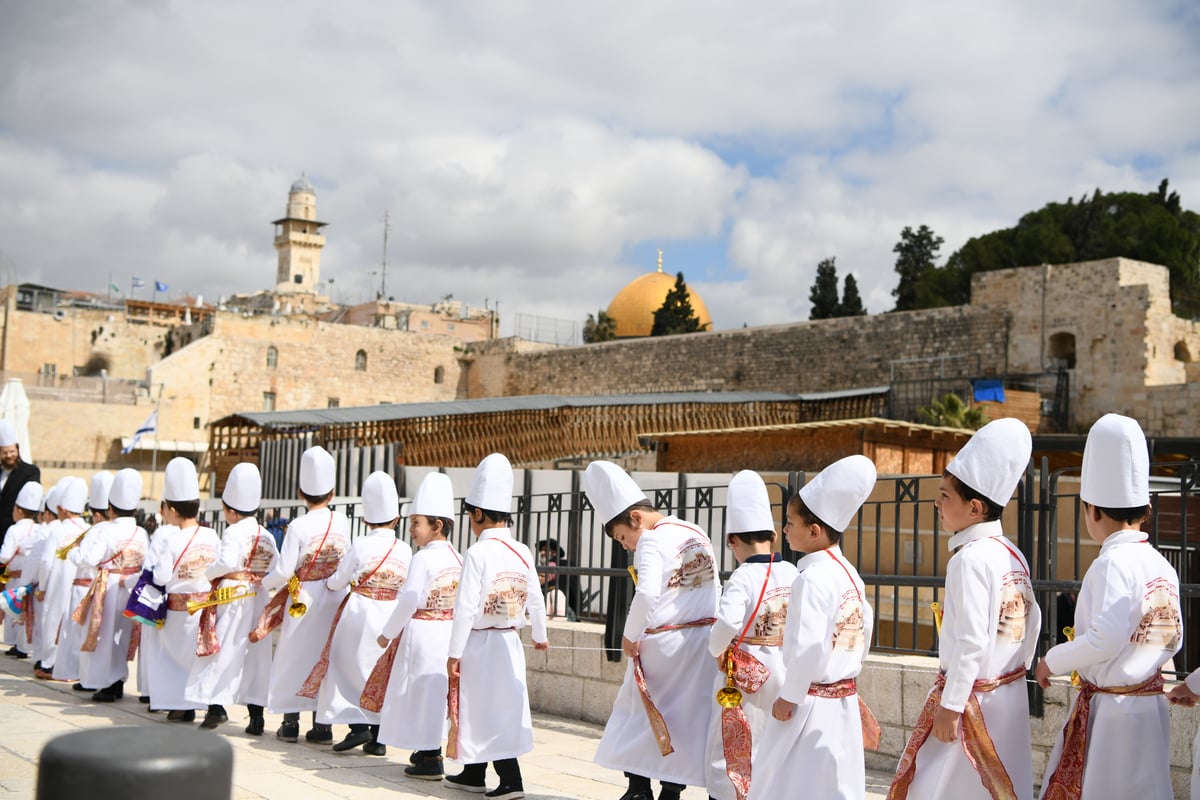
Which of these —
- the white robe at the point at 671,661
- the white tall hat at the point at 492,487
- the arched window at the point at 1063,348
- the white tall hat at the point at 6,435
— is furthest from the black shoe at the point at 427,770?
the arched window at the point at 1063,348

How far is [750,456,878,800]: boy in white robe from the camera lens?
3.60m

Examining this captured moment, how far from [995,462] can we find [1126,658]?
64cm

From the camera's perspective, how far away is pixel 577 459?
75.9ft

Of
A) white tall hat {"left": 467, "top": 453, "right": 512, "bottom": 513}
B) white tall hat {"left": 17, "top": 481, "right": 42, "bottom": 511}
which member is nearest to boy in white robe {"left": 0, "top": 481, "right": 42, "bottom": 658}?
white tall hat {"left": 17, "top": 481, "right": 42, "bottom": 511}

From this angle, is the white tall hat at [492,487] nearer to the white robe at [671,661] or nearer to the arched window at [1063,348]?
the white robe at [671,661]

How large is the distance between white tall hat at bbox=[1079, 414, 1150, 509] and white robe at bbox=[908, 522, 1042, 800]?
1.04ft

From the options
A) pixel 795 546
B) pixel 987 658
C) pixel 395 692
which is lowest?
pixel 395 692

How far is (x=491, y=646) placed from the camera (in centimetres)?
493

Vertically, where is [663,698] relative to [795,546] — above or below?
below

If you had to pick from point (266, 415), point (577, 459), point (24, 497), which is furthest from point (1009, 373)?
point (24, 497)

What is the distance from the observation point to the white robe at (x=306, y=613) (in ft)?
19.7

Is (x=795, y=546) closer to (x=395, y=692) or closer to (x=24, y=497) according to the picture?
(x=395, y=692)

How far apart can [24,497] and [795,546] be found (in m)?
7.86

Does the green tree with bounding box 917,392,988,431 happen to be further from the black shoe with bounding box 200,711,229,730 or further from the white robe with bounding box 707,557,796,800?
the white robe with bounding box 707,557,796,800
